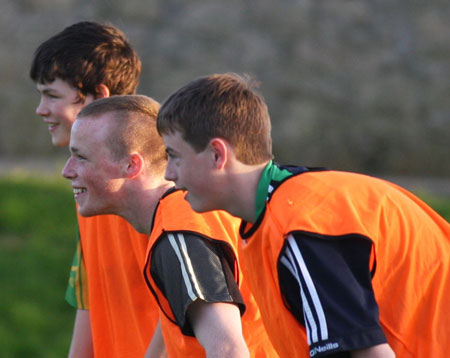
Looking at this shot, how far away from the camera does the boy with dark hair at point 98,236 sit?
388 centimetres

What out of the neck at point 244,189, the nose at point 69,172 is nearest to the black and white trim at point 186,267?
the neck at point 244,189

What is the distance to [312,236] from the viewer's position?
8.54ft

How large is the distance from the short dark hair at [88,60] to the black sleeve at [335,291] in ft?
6.60

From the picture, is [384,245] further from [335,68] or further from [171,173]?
[335,68]

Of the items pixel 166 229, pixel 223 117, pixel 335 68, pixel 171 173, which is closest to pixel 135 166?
pixel 166 229

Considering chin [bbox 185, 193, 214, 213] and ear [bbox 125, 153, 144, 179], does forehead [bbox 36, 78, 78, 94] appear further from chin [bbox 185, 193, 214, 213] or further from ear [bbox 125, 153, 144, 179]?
chin [bbox 185, 193, 214, 213]

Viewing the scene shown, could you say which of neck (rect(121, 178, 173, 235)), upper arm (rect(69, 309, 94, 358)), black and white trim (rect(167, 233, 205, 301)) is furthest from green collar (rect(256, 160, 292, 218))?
upper arm (rect(69, 309, 94, 358))

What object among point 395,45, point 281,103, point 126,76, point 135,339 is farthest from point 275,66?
point 135,339

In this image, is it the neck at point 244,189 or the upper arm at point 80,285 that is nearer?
the neck at point 244,189

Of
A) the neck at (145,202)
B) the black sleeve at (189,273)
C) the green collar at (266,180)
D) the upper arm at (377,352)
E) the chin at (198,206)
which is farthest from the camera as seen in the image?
the neck at (145,202)

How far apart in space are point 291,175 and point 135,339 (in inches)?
53.5

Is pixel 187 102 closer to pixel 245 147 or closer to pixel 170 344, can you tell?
pixel 245 147

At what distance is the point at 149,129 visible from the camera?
3660 mm

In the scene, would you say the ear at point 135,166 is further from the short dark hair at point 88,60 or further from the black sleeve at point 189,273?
the short dark hair at point 88,60
